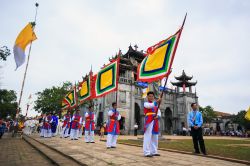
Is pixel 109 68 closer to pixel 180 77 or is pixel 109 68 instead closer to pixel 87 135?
pixel 87 135

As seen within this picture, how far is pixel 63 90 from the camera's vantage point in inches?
1153

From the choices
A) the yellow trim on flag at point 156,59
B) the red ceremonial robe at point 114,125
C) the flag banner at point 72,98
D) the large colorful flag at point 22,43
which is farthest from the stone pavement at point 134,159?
the large colorful flag at point 22,43

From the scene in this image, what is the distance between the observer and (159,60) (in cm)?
685

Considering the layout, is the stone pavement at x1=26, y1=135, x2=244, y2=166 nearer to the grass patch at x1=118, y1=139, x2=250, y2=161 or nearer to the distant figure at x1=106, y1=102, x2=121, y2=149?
the grass patch at x1=118, y1=139, x2=250, y2=161

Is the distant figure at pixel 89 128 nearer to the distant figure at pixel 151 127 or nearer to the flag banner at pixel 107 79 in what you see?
the flag banner at pixel 107 79

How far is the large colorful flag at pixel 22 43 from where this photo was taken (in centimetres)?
1287

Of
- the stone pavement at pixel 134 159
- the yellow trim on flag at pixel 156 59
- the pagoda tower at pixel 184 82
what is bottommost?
the stone pavement at pixel 134 159

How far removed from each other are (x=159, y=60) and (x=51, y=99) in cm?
2537

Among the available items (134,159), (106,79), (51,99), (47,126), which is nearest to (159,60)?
(134,159)

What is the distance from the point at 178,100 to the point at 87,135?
34.7 m

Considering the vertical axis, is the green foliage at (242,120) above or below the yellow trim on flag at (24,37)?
below

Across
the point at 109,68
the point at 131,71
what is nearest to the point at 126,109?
the point at 131,71

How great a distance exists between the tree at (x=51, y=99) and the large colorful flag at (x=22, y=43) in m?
15.8

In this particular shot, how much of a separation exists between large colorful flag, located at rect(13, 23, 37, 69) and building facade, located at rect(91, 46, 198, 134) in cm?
1468
